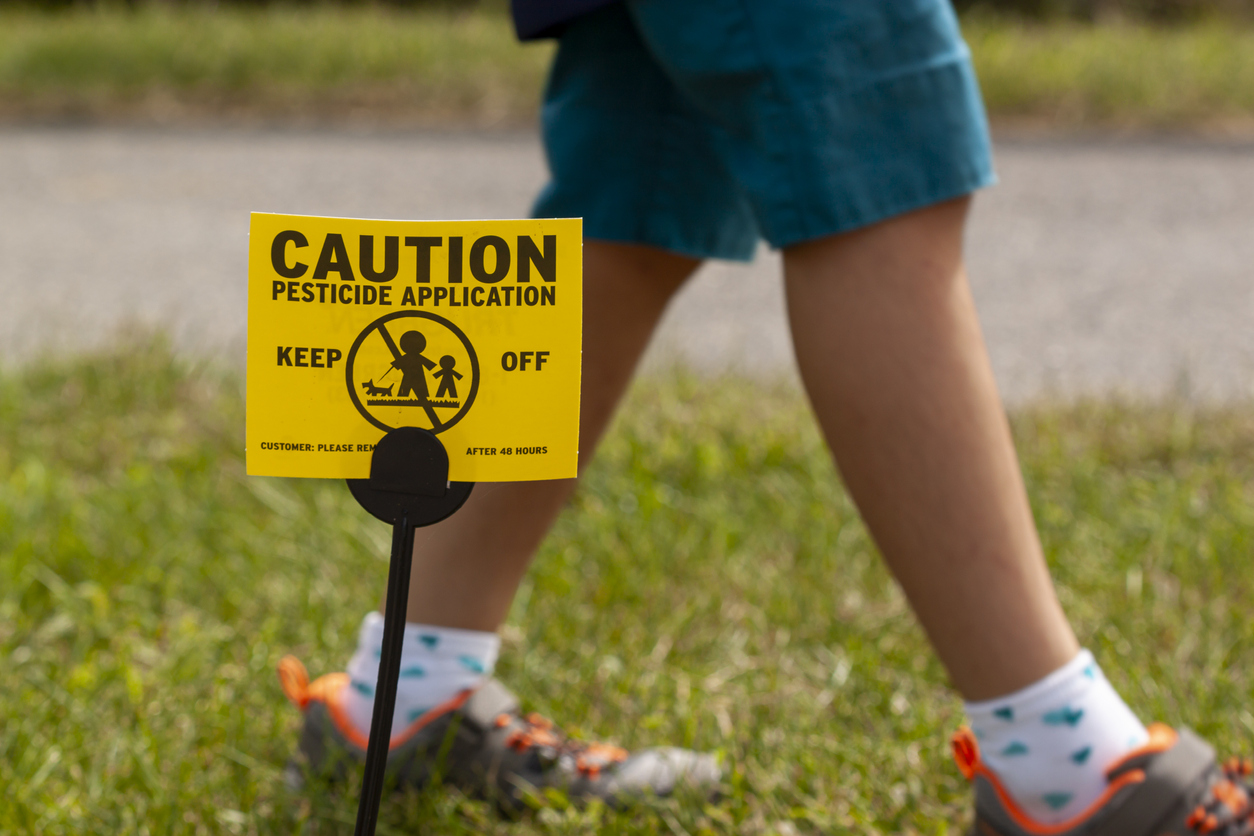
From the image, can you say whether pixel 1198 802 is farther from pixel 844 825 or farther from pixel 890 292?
pixel 890 292

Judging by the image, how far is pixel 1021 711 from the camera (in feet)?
3.54

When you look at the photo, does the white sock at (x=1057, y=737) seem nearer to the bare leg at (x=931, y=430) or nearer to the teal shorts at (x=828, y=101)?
the bare leg at (x=931, y=430)

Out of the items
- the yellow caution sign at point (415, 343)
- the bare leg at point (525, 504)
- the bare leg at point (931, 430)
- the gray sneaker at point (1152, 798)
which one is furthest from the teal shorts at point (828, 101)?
the gray sneaker at point (1152, 798)

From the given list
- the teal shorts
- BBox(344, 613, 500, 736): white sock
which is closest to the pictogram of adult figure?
the teal shorts

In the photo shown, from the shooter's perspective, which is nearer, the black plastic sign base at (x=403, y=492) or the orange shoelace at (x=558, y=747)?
the black plastic sign base at (x=403, y=492)

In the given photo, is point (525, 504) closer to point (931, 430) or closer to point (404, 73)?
point (931, 430)

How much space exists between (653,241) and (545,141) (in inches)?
6.4

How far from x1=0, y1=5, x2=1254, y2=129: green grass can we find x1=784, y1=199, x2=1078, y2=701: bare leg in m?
Answer: 4.63

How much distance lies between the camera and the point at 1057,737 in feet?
3.55

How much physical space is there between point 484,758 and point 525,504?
0.27 m

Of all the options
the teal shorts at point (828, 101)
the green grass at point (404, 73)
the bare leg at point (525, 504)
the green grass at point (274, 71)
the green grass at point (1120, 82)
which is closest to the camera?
the teal shorts at point (828, 101)

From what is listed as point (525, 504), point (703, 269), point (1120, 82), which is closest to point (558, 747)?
point (525, 504)

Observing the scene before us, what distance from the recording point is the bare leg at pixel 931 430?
1.05 metres

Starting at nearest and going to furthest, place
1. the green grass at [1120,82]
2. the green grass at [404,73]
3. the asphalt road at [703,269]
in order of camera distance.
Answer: the asphalt road at [703,269] < the green grass at [1120,82] < the green grass at [404,73]
